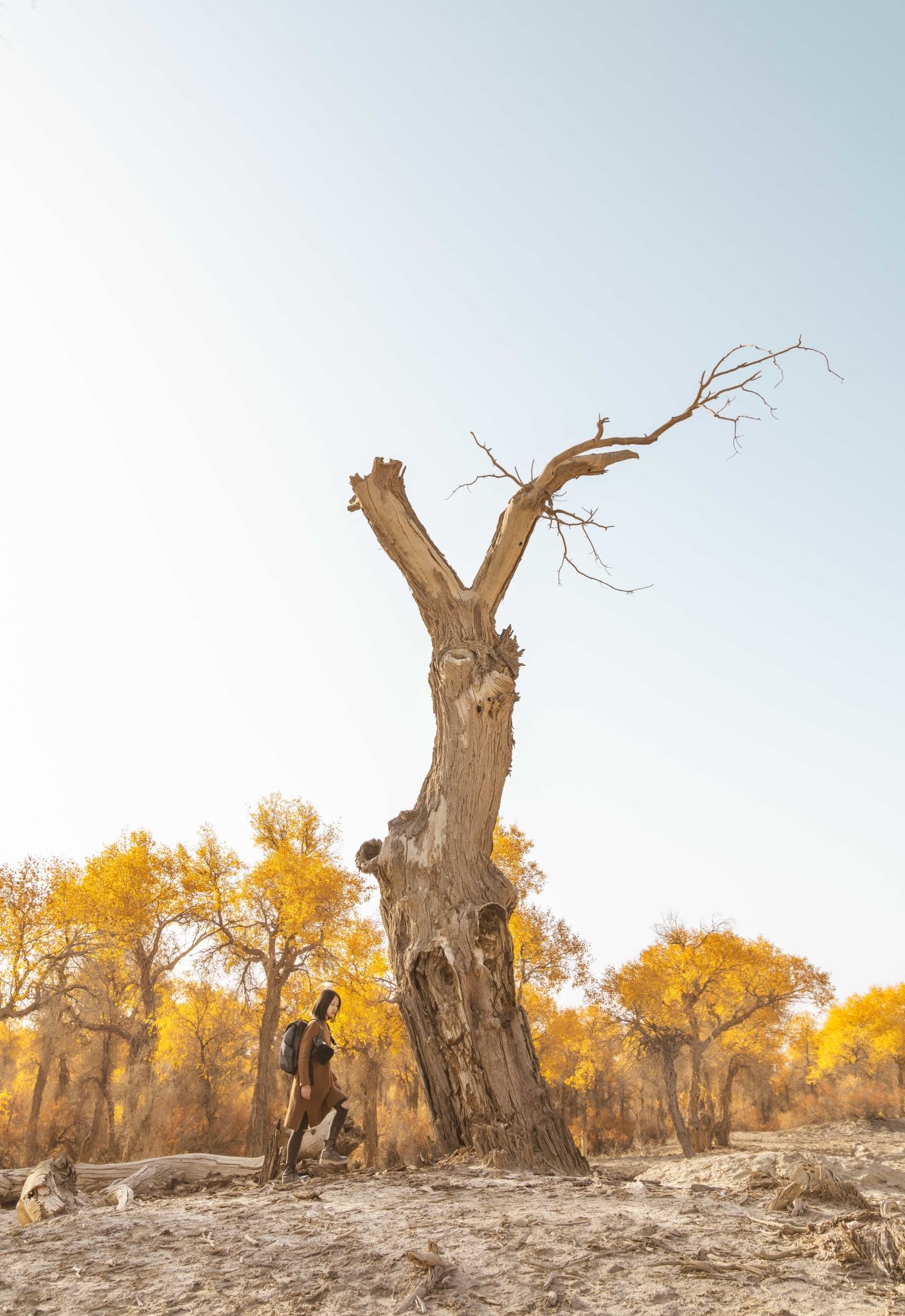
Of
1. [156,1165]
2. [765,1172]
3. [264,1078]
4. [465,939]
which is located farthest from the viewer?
[264,1078]

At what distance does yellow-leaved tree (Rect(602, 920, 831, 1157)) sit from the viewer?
23.2 metres

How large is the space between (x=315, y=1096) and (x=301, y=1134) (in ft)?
0.83

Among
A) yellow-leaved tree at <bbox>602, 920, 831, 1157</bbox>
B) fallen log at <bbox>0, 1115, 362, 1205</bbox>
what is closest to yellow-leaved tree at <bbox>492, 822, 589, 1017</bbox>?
yellow-leaved tree at <bbox>602, 920, 831, 1157</bbox>

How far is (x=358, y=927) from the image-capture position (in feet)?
71.5

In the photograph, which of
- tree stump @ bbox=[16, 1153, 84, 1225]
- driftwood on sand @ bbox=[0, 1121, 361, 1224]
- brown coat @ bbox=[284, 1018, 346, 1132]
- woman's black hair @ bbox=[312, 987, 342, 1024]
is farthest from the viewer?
woman's black hair @ bbox=[312, 987, 342, 1024]

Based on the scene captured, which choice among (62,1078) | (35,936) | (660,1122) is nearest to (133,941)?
(35,936)

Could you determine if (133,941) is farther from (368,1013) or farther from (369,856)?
(369,856)

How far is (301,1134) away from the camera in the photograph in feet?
17.3

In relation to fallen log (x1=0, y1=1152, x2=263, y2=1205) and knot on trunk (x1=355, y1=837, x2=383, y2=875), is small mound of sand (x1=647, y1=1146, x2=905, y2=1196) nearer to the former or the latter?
knot on trunk (x1=355, y1=837, x2=383, y2=875)

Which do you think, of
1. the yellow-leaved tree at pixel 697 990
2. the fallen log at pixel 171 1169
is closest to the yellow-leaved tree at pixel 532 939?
the yellow-leaved tree at pixel 697 990

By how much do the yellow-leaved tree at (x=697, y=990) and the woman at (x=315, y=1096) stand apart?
2003cm

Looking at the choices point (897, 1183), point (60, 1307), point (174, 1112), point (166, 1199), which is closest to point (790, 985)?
point (174, 1112)

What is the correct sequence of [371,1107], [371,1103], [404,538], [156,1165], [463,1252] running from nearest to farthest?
[463,1252]
[156,1165]
[404,538]
[371,1107]
[371,1103]

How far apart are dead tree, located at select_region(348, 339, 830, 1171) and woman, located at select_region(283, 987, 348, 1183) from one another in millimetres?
702
